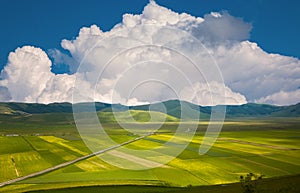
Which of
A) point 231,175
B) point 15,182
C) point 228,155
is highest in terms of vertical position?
point 228,155

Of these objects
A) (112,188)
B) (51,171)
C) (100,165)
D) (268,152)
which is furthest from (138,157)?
(268,152)

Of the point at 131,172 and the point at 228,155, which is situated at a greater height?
the point at 228,155

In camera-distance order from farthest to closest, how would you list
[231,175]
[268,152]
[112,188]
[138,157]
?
[268,152] → [138,157] → [231,175] → [112,188]

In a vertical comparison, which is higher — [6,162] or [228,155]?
[228,155]

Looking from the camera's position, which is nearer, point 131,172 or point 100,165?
point 131,172

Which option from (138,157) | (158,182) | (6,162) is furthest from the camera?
(138,157)

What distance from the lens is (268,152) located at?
4122 inches

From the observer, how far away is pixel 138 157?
314ft

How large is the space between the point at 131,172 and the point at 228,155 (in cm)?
3859

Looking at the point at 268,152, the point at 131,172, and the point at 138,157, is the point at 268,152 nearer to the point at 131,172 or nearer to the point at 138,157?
the point at 138,157

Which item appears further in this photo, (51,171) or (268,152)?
(268,152)

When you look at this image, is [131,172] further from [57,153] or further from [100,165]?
[57,153]

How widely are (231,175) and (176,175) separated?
12469 millimetres

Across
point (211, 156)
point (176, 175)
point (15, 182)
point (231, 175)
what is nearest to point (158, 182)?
point (176, 175)
